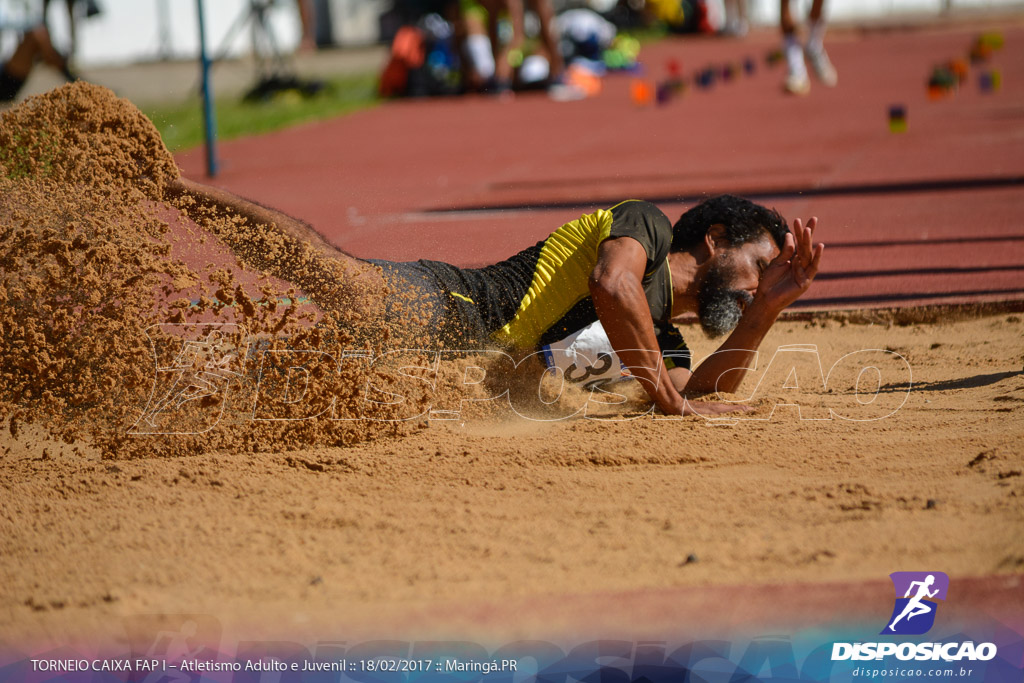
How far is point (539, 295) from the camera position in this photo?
344cm

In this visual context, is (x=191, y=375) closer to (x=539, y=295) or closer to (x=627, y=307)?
(x=539, y=295)

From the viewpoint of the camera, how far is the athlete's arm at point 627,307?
3.07 m

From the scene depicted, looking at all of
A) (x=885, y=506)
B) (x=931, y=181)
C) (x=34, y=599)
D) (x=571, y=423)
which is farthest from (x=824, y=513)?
(x=931, y=181)

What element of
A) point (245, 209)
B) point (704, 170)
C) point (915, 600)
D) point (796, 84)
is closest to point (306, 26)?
point (796, 84)

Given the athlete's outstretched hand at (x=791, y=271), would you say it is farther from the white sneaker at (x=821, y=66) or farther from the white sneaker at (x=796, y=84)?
the white sneaker at (x=796, y=84)

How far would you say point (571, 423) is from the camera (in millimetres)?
3414

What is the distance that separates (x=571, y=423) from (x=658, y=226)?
706 mm

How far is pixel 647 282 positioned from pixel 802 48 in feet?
34.8

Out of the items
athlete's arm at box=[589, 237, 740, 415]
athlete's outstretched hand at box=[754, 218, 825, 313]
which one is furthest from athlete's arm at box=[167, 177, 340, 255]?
athlete's outstretched hand at box=[754, 218, 825, 313]

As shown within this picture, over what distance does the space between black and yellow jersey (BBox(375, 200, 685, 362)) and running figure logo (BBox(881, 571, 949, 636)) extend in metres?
1.32

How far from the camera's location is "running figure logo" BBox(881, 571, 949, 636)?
2129 millimetres

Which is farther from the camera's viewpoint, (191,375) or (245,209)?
(245,209)

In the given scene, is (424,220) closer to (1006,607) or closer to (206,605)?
(206,605)

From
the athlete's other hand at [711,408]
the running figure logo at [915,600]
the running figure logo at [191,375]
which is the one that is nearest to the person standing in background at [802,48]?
the athlete's other hand at [711,408]
